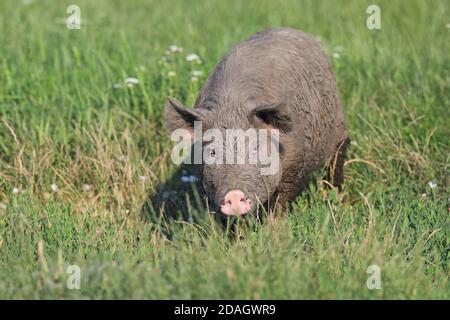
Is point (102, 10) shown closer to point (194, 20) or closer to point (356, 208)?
point (194, 20)

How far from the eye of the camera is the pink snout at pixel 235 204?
479 cm

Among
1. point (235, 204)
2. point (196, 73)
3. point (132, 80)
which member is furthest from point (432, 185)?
point (132, 80)

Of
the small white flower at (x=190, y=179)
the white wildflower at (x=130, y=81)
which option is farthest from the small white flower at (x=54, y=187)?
the white wildflower at (x=130, y=81)

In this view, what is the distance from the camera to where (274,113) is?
16.7ft

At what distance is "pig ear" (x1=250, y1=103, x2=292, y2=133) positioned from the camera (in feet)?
16.5

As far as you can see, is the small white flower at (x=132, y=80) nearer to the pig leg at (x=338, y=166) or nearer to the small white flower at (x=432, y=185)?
the pig leg at (x=338, y=166)

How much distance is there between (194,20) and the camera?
9531mm

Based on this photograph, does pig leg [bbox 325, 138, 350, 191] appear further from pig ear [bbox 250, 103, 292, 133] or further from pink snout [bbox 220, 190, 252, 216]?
pink snout [bbox 220, 190, 252, 216]

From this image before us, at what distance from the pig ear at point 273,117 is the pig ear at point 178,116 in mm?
343

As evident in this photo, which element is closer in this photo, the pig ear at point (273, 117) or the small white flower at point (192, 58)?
the pig ear at point (273, 117)

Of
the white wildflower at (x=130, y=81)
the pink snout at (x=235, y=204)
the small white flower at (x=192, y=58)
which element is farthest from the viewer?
the small white flower at (x=192, y=58)


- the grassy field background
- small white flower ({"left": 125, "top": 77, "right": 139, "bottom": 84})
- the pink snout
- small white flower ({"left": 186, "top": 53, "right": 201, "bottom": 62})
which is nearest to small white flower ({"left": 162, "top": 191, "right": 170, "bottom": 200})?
the grassy field background

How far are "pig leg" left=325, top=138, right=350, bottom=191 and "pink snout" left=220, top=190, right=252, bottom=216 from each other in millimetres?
1602

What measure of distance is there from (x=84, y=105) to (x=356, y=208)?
2400mm
